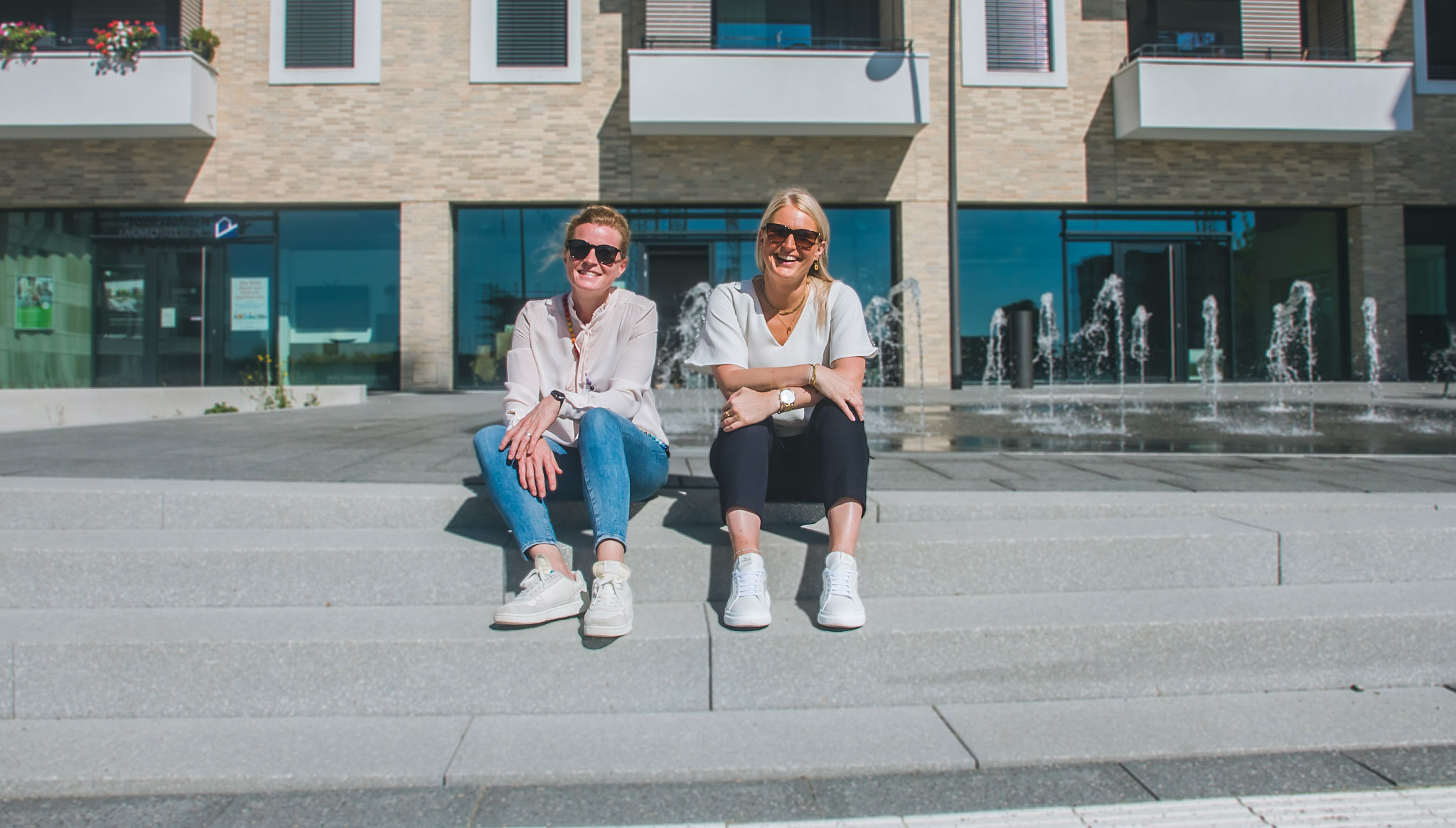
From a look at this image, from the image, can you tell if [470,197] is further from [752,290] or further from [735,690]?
[735,690]

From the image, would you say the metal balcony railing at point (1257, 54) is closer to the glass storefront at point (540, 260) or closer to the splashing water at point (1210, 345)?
the splashing water at point (1210, 345)

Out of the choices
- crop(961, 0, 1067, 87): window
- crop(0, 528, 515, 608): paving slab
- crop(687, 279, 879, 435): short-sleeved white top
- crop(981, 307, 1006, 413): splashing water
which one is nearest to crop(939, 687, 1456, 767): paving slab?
crop(687, 279, 879, 435): short-sleeved white top

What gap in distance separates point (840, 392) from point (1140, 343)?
12.9m

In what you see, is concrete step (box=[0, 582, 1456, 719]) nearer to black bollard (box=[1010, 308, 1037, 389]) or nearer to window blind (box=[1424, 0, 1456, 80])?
black bollard (box=[1010, 308, 1037, 389])

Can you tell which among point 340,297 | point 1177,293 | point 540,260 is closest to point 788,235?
point 540,260

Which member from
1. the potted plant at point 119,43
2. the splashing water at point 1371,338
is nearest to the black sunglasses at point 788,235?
the potted plant at point 119,43

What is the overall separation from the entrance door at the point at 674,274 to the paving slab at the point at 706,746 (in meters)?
10.9

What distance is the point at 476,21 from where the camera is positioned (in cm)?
1218

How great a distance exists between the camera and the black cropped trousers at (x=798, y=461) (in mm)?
2355

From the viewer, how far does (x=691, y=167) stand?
41.2 feet

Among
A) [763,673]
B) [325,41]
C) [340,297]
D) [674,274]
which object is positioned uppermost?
[325,41]

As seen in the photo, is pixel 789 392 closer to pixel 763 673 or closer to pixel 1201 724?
pixel 763 673

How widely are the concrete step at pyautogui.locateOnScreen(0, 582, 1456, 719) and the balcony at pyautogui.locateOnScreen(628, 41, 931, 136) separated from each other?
10664 mm

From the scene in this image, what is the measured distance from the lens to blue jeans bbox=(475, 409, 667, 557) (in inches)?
90.0
